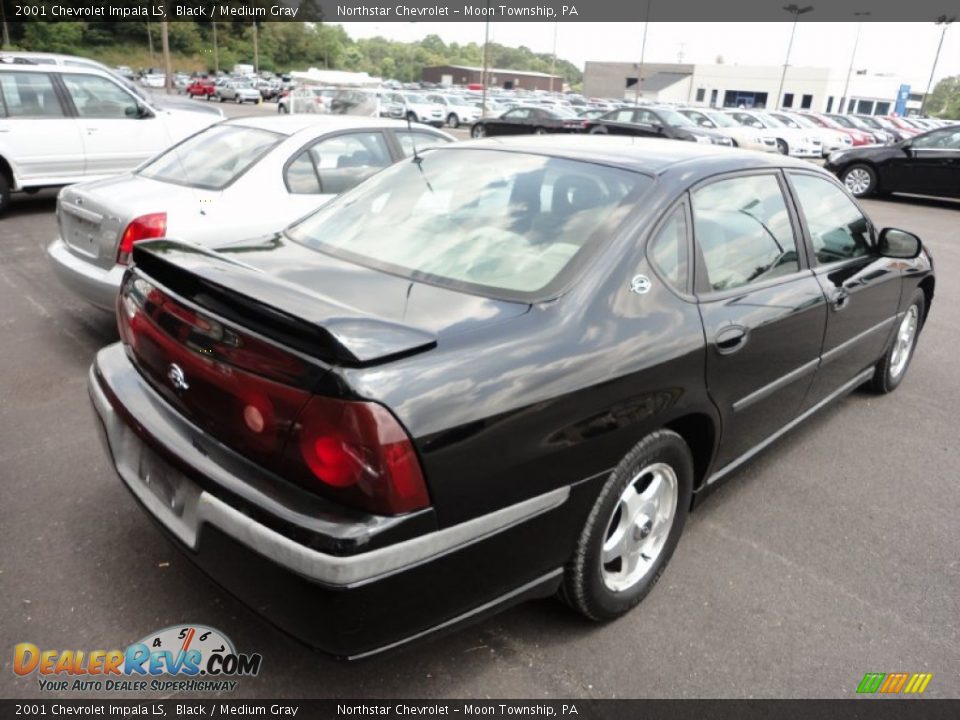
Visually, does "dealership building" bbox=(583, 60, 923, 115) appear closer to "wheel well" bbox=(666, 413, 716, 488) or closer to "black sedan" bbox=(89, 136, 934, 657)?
"black sedan" bbox=(89, 136, 934, 657)

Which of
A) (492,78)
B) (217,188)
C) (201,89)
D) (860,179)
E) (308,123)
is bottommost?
(492,78)

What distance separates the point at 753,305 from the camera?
9.04ft

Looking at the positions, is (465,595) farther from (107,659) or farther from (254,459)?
(107,659)

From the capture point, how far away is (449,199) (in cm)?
287

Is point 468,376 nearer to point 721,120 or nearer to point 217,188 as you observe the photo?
point 217,188

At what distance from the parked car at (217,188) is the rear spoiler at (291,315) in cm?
257

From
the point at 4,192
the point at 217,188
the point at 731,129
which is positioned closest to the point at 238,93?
the point at 731,129

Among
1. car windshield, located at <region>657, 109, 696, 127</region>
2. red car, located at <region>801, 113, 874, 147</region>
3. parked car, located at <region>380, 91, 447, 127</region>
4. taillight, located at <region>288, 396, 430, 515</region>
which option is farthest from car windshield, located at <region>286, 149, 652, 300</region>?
parked car, located at <region>380, 91, 447, 127</region>

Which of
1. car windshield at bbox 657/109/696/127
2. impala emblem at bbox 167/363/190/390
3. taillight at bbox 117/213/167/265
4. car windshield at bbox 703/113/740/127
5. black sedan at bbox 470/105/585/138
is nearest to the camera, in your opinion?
impala emblem at bbox 167/363/190/390

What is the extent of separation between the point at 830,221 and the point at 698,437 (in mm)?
1583

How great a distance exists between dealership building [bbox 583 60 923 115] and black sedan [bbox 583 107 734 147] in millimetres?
56122

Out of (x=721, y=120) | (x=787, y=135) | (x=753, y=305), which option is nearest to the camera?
(x=753, y=305)

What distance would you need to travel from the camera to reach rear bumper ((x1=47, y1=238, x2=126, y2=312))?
173 inches

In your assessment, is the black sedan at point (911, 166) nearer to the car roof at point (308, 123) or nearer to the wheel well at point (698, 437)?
the car roof at point (308, 123)
